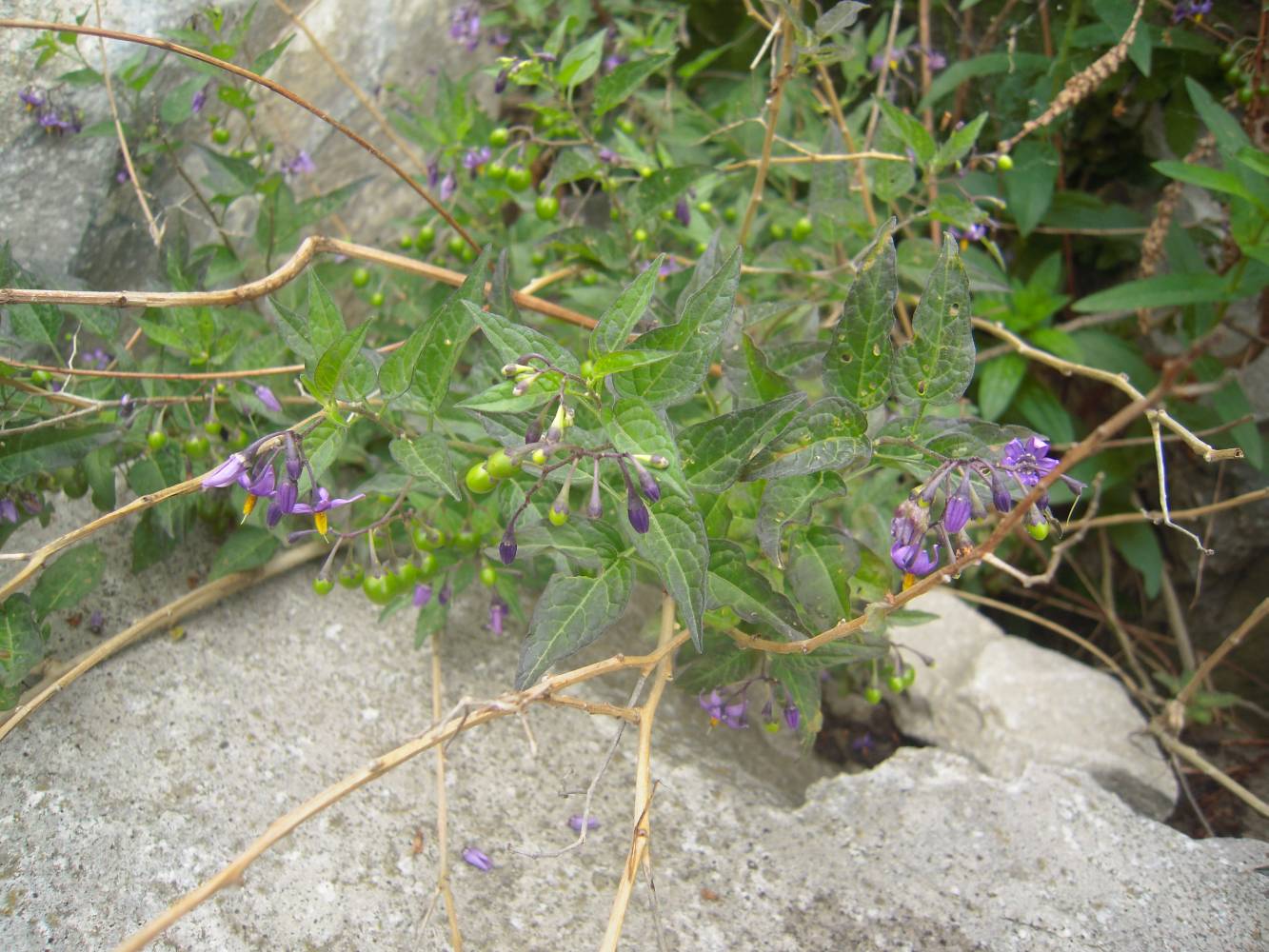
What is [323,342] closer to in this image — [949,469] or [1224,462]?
[949,469]

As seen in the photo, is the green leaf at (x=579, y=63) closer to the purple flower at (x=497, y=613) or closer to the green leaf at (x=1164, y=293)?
the purple flower at (x=497, y=613)

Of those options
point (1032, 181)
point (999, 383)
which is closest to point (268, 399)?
point (999, 383)

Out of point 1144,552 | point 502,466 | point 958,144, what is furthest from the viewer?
point 1144,552

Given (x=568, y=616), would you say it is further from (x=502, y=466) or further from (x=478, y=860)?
(x=478, y=860)

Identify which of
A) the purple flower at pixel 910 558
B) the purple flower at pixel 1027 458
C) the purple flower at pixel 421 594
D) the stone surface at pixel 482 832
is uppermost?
the purple flower at pixel 1027 458

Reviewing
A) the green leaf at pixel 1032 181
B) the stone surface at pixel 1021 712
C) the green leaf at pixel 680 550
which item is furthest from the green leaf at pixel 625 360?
the green leaf at pixel 1032 181
